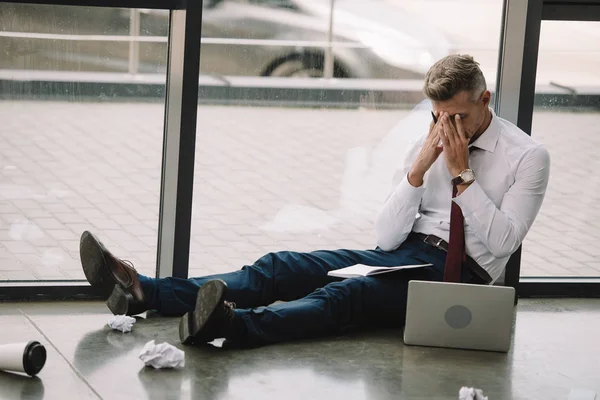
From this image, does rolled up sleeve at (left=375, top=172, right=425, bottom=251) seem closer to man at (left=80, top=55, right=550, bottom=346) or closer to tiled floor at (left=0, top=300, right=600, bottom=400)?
man at (left=80, top=55, right=550, bottom=346)

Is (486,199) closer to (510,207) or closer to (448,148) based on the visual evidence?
(510,207)

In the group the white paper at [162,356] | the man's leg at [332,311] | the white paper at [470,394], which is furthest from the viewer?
the man's leg at [332,311]

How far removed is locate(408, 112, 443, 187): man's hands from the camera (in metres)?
3.68

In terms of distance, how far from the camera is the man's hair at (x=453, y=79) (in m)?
3.59

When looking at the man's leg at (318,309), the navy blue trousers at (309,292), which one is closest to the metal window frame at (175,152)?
the navy blue trousers at (309,292)

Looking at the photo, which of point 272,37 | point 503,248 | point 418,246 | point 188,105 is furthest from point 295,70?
point 503,248

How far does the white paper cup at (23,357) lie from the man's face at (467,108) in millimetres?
1625

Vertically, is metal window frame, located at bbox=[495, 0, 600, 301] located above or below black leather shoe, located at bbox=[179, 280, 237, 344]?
above

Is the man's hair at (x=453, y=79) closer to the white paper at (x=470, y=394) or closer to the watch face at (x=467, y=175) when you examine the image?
the watch face at (x=467, y=175)

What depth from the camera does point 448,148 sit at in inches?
144

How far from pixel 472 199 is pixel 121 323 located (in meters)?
1.34

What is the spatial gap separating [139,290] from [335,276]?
722 mm

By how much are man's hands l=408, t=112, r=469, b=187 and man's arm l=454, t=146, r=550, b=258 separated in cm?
10

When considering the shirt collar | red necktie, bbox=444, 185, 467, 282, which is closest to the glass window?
the shirt collar
